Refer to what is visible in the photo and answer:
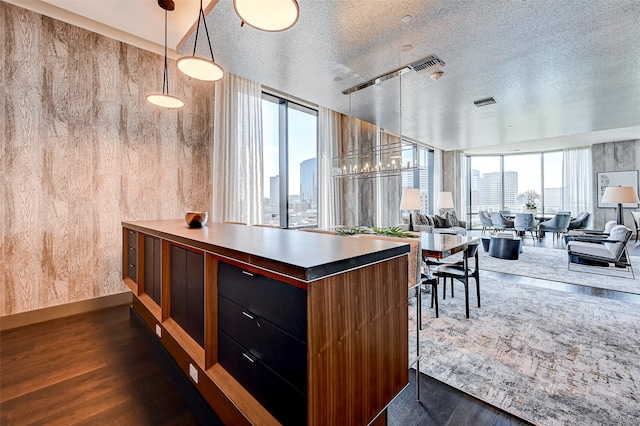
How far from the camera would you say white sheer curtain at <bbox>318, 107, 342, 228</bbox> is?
18.1ft

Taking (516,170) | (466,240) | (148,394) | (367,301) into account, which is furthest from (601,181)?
A: (148,394)

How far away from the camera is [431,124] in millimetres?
6203

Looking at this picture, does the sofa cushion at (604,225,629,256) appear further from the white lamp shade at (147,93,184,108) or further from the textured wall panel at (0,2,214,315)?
the textured wall panel at (0,2,214,315)

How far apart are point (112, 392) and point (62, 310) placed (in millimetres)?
1900

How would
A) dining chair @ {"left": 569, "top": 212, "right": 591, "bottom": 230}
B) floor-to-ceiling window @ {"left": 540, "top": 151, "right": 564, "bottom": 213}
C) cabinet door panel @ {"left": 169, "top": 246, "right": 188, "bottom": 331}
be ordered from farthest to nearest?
floor-to-ceiling window @ {"left": 540, "top": 151, "right": 564, "bottom": 213}, dining chair @ {"left": 569, "top": 212, "right": 591, "bottom": 230}, cabinet door panel @ {"left": 169, "top": 246, "right": 188, "bottom": 331}

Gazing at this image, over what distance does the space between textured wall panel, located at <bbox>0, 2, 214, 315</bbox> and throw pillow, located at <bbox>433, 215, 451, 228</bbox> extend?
641 cm

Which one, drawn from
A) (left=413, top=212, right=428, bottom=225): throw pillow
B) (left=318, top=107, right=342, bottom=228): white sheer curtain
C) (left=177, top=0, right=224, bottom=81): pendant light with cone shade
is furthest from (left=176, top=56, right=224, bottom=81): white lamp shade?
(left=413, top=212, right=428, bottom=225): throw pillow

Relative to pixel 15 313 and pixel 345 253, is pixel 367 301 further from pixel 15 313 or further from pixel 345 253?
pixel 15 313

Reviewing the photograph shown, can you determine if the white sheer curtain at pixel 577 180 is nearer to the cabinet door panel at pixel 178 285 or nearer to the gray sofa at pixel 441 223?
the gray sofa at pixel 441 223

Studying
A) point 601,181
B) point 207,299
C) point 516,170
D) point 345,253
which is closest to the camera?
point 345,253

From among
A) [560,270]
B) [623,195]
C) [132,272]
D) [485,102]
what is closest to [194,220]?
[132,272]

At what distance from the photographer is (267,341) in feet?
3.63

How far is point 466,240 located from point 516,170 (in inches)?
383

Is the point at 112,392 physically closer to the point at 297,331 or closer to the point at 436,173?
the point at 297,331
